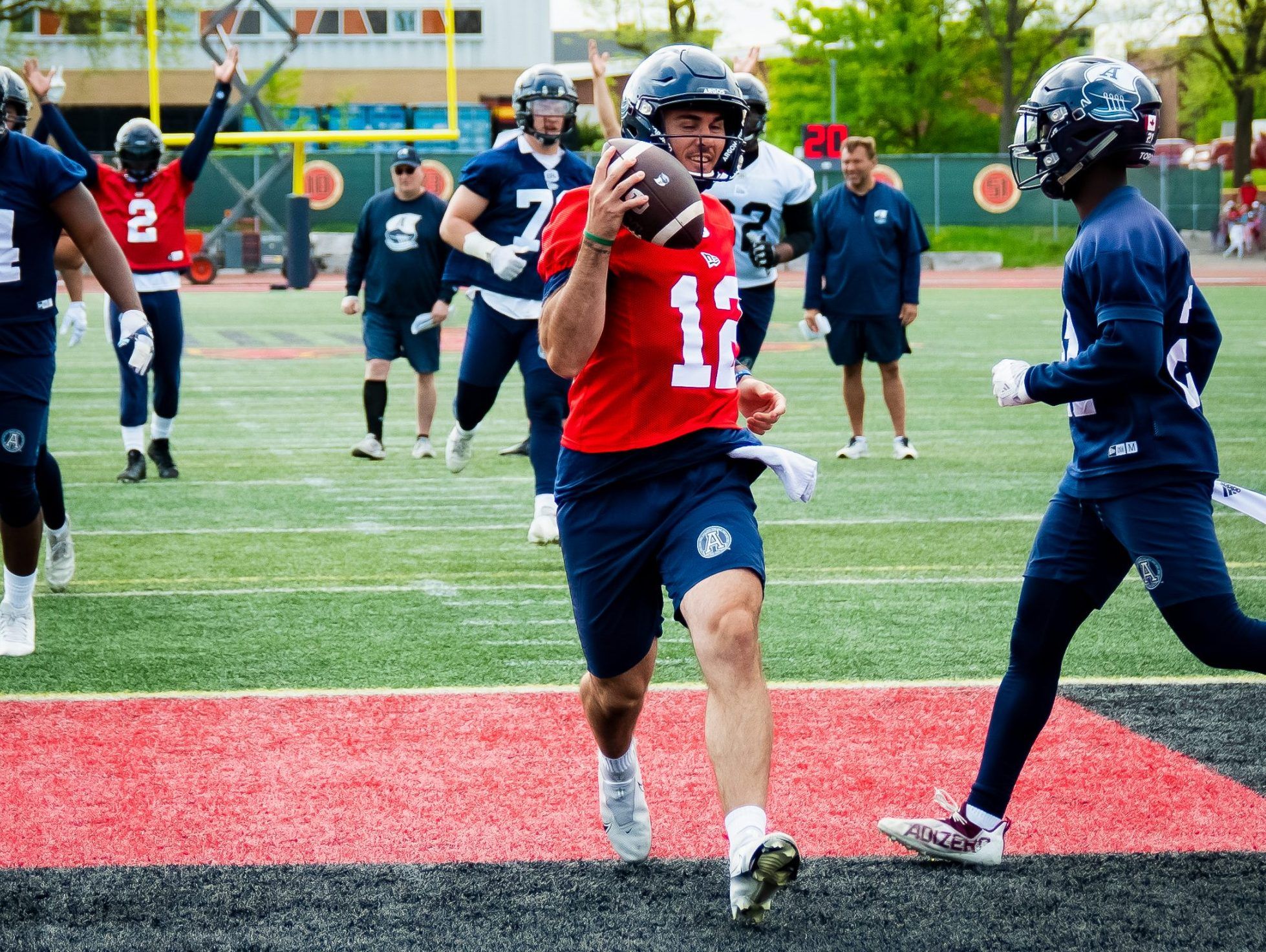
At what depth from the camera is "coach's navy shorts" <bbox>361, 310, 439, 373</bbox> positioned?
442 inches

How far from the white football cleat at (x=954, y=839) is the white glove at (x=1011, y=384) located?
102 cm

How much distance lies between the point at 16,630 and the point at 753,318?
4192 mm

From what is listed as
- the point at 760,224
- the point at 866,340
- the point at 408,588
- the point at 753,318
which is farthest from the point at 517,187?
the point at 866,340

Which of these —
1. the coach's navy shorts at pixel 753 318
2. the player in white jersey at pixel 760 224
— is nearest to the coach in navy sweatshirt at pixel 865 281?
the player in white jersey at pixel 760 224

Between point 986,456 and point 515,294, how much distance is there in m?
4.30

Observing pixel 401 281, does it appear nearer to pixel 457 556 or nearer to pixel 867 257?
pixel 867 257

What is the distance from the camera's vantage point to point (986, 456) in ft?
35.9

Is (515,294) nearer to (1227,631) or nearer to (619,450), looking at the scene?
(619,450)

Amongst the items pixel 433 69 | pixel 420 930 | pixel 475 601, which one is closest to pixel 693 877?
pixel 420 930

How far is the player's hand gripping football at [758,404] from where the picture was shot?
12.9 feet

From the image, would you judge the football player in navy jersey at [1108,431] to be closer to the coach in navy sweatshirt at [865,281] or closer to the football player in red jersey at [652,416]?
the football player in red jersey at [652,416]

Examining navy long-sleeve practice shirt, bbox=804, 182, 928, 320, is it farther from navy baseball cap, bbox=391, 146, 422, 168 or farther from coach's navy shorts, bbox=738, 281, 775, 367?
navy baseball cap, bbox=391, 146, 422, 168

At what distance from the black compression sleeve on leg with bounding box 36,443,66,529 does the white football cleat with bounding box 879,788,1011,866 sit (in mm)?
4066

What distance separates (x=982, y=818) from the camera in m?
3.96
